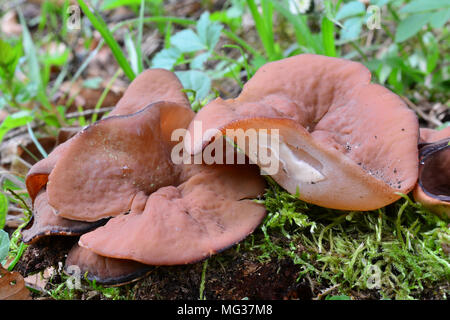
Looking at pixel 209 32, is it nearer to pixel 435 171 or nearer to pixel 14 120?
pixel 14 120

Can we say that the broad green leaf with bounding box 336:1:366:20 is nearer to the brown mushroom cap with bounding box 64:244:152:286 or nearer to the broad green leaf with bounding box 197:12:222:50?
the broad green leaf with bounding box 197:12:222:50

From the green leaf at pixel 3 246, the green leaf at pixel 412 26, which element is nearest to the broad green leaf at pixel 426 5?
the green leaf at pixel 412 26

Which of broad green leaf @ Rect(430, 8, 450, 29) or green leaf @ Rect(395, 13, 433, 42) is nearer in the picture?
broad green leaf @ Rect(430, 8, 450, 29)

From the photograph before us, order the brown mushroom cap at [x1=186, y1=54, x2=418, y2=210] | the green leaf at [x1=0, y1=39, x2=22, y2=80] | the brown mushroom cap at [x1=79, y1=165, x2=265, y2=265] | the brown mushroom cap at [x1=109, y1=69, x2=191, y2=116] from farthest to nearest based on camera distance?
the green leaf at [x1=0, y1=39, x2=22, y2=80] < the brown mushroom cap at [x1=109, y1=69, x2=191, y2=116] < the brown mushroom cap at [x1=186, y1=54, x2=418, y2=210] < the brown mushroom cap at [x1=79, y1=165, x2=265, y2=265]

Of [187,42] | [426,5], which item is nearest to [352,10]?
[426,5]

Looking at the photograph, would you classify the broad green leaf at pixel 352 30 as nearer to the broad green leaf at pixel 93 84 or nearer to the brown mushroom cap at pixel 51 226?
the brown mushroom cap at pixel 51 226

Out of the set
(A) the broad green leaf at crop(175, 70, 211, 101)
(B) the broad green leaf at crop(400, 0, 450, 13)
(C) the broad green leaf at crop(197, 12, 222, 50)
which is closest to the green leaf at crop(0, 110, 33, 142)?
(A) the broad green leaf at crop(175, 70, 211, 101)
